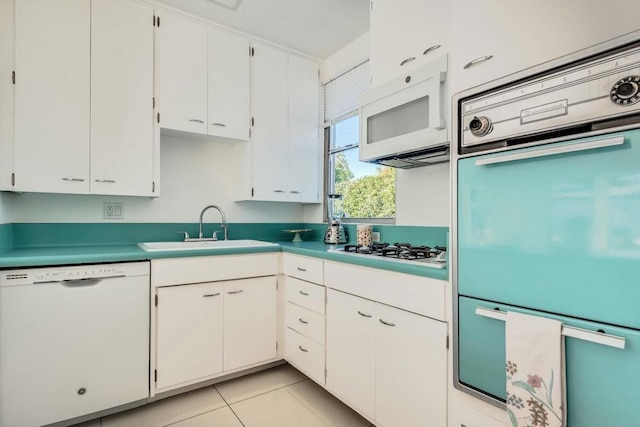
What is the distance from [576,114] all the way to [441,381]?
3.48 feet

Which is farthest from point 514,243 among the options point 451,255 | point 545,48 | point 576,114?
point 545,48

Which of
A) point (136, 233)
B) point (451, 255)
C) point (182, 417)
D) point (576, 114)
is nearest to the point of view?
point (576, 114)

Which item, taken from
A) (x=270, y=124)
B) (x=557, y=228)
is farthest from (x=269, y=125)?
(x=557, y=228)

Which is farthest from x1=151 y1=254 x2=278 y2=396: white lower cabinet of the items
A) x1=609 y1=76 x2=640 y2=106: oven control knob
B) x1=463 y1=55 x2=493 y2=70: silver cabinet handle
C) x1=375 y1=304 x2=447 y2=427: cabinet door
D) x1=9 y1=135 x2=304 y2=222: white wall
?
x1=609 y1=76 x2=640 y2=106: oven control knob

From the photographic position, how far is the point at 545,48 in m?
1.00

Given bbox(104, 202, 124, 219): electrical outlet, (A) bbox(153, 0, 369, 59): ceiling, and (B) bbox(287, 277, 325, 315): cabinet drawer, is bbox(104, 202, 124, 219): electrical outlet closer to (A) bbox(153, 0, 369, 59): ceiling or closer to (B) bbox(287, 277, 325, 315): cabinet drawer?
(B) bbox(287, 277, 325, 315): cabinet drawer

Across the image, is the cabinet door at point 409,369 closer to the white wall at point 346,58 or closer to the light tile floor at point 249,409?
the light tile floor at point 249,409

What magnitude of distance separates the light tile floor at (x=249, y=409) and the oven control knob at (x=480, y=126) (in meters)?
1.63

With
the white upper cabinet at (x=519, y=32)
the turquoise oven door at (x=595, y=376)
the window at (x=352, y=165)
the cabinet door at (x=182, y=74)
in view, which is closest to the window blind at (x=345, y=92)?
the window at (x=352, y=165)

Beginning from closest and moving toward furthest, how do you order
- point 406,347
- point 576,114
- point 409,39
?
1. point 576,114
2. point 406,347
3. point 409,39

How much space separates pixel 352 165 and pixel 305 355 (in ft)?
5.13

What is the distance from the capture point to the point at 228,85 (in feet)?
8.20

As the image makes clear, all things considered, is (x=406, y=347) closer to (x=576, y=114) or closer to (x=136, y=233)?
(x=576, y=114)

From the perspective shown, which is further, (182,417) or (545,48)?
(182,417)
